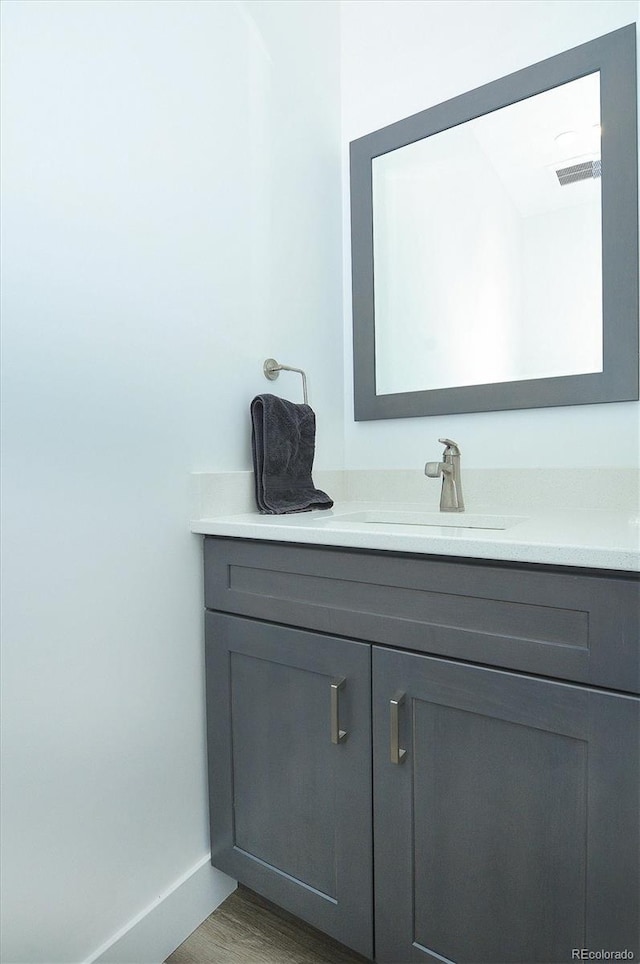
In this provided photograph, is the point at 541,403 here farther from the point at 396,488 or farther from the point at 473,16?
the point at 473,16

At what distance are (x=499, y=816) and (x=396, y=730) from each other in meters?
0.19

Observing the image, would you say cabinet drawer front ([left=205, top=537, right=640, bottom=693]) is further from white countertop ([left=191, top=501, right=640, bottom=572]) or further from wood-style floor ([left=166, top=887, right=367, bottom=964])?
wood-style floor ([left=166, top=887, right=367, bottom=964])

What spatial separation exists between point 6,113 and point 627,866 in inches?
56.2

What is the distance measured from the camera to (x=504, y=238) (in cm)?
142

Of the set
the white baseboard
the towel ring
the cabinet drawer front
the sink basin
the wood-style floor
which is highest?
the towel ring

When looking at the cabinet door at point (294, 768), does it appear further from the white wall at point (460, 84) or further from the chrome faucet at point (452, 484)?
the white wall at point (460, 84)

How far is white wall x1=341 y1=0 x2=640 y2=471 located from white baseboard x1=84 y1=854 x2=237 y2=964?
3.66ft

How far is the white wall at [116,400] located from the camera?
891 mm

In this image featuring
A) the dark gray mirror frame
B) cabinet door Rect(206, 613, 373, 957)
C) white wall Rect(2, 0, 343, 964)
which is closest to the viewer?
white wall Rect(2, 0, 343, 964)

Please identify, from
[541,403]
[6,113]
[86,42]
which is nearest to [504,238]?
[541,403]

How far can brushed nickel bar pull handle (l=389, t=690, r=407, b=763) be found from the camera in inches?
36.4

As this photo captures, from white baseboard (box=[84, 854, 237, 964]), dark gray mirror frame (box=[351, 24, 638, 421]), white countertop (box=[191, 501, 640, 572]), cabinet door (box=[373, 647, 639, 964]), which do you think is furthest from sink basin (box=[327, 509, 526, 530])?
white baseboard (box=[84, 854, 237, 964])

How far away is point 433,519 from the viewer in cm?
137

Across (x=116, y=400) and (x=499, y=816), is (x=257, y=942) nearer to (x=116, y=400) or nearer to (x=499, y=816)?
(x=499, y=816)
